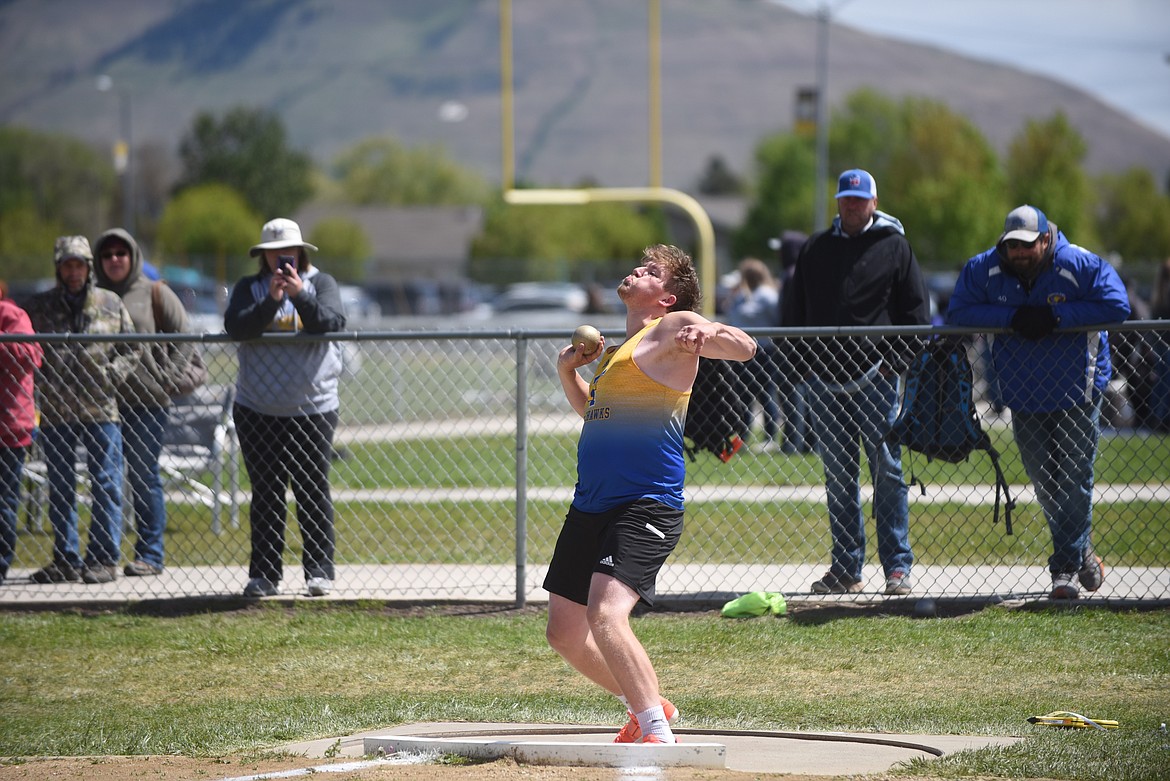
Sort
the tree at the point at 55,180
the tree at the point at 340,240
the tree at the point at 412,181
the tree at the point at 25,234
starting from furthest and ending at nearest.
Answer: the tree at the point at 412,181 < the tree at the point at 55,180 < the tree at the point at 340,240 < the tree at the point at 25,234

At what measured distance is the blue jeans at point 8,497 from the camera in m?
7.86

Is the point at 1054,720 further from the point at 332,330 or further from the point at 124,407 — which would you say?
the point at 124,407

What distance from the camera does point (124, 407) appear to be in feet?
26.4

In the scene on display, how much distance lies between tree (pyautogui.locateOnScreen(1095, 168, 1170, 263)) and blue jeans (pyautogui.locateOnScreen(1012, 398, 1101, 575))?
57.8m

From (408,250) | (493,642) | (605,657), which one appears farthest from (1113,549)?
(408,250)

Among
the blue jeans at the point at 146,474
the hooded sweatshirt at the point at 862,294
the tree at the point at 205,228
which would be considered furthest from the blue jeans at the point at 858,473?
the tree at the point at 205,228

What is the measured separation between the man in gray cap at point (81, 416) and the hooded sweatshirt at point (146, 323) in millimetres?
93

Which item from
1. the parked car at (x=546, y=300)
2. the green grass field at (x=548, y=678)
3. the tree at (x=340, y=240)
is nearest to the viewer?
the green grass field at (x=548, y=678)

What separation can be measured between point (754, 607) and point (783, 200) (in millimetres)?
81178

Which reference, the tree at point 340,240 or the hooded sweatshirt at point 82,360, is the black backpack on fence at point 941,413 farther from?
the tree at point 340,240

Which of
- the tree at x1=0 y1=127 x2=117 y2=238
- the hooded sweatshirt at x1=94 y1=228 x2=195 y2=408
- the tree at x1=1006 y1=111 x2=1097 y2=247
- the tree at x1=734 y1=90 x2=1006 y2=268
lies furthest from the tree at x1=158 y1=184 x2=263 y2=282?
the hooded sweatshirt at x1=94 y1=228 x2=195 y2=408

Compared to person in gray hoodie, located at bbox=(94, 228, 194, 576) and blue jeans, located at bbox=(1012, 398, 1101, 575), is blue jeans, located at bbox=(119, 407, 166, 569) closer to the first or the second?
person in gray hoodie, located at bbox=(94, 228, 194, 576)

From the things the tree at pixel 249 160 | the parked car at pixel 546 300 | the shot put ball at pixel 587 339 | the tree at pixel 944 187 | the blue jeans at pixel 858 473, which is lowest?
the parked car at pixel 546 300

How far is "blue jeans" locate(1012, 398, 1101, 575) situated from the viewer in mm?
6781
